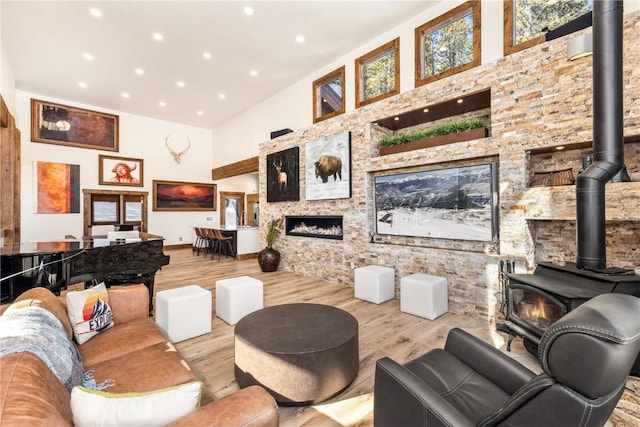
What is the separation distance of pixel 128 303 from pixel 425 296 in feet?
Answer: 10.9

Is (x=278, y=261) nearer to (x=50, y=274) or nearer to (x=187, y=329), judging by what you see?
(x=187, y=329)

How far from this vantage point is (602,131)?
7.63 ft

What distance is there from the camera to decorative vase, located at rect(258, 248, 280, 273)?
6316 millimetres

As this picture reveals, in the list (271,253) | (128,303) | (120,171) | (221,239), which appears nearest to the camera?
(128,303)

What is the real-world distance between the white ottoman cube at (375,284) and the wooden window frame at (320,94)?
335 cm

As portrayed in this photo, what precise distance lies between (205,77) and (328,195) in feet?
14.0

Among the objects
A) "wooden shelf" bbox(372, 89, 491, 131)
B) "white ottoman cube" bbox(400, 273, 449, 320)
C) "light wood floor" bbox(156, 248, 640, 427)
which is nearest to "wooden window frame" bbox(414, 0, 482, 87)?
"wooden shelf" bbox(372, 89, 491, 131)

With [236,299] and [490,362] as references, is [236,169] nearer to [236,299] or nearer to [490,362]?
[236,299]

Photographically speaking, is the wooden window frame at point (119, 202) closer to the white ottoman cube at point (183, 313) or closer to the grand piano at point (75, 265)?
the grand piano at point (75, 265)

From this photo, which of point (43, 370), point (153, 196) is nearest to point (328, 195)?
point (43, 370)

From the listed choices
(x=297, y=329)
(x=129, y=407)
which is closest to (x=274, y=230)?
(x=297, y=329)

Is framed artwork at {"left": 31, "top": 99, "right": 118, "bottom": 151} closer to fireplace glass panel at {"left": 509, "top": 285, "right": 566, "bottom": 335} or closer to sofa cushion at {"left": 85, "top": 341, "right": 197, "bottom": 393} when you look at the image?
sofa cushion at {"left": 85, "top": 341, "right": 197, "bottom": 393}

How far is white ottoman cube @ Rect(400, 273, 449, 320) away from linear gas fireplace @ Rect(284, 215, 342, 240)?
6.44 feet

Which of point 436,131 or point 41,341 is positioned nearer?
point 41,341
